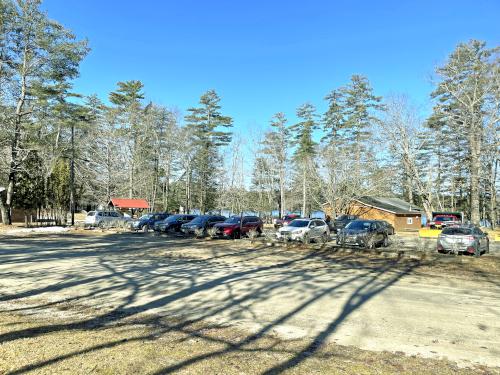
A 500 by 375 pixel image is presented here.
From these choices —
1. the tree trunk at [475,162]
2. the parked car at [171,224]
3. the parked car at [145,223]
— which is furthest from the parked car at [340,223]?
the parked car at [145,223]

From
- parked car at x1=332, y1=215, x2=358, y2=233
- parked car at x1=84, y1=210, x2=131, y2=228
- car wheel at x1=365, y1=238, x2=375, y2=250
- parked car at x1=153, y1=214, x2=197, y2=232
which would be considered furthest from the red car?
parked car at x1=84, y1=210, x2=131, y2=228

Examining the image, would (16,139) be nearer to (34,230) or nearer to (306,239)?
(34,230)

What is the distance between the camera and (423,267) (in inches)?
627

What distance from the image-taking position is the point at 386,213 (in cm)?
5288

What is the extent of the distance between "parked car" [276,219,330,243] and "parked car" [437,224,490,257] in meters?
6.90

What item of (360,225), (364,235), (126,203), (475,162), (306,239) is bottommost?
(306,239)

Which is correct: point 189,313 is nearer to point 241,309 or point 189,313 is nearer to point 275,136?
point 241,309

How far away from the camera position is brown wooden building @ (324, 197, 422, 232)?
173 ft

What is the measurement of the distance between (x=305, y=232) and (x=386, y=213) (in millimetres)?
32809

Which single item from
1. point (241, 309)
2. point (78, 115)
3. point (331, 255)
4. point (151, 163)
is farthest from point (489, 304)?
point (151, 163)

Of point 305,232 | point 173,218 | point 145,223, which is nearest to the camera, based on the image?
point 305,232

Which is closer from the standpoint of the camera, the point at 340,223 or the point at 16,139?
the point at 16,139

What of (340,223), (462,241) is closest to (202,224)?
(340,223)

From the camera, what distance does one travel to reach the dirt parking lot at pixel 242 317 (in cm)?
491
